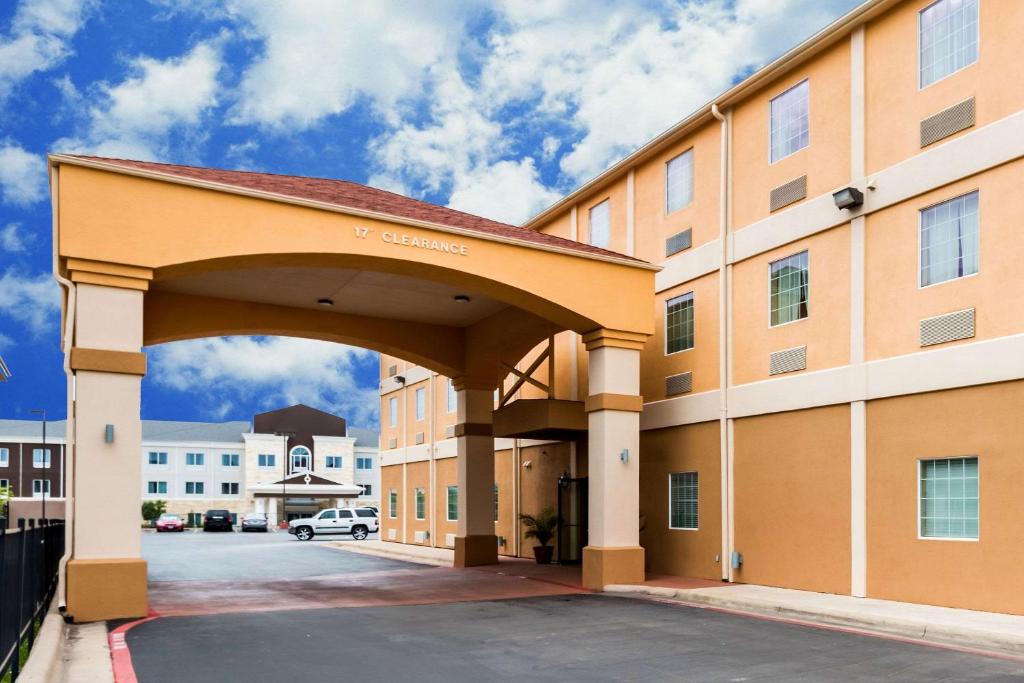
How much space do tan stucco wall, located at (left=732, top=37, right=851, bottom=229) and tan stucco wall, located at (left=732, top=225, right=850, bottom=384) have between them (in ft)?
3.18

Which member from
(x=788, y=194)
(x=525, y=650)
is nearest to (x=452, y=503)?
(x=788, y=194)

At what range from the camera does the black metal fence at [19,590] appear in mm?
8570

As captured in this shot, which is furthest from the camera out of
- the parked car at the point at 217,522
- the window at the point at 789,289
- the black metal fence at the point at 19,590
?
the parked car at the point at 217,522

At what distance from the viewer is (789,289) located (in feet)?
59.9

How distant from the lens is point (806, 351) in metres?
17.6

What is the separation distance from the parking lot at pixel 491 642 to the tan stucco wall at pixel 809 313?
5248 millimetres

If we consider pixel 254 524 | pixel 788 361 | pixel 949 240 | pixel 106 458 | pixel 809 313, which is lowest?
pixel 254 524

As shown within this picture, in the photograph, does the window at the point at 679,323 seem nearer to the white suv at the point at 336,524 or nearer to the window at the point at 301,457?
the white suv at the point at 336,524

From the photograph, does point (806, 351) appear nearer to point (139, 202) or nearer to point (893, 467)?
point (893, 467)

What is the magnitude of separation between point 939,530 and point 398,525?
1044 inches

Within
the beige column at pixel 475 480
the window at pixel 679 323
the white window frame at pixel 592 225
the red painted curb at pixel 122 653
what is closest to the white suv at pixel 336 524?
the beige column at pixel 475 480

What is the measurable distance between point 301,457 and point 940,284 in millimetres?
74088

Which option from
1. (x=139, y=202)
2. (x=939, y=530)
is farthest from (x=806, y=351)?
(x=139, y=202)

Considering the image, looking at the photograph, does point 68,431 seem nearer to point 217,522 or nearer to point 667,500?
point 667,500
